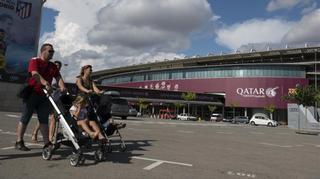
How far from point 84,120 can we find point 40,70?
48.3 inches

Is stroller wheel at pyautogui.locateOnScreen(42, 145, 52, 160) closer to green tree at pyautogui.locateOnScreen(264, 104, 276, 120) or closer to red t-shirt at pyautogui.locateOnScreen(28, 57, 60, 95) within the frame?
red t-shirt at pyautogui.locateOnScreen(28, 57, 60, 95)

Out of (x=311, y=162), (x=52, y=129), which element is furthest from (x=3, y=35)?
(x=311, y=162)

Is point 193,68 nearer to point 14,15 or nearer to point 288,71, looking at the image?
point 288,71

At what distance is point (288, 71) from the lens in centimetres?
8912

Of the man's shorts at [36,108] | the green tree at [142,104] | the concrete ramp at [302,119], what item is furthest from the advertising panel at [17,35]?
the green tree at [142,104]

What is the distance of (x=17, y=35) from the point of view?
36812 mm

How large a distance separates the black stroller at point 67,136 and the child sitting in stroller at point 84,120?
20 cm

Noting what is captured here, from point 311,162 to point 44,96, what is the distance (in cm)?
606

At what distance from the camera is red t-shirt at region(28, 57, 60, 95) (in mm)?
7324

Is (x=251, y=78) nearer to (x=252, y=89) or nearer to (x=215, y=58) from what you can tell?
(x=252, y=89)

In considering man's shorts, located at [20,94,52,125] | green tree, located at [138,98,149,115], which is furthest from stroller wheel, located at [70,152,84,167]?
green tree, located at [138,98,149,115]

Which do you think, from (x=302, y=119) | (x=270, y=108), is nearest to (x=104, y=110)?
(x=302, y=119)

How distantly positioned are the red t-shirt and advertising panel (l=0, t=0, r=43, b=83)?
2953 centimetres

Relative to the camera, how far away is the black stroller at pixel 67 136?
6.72 metres
